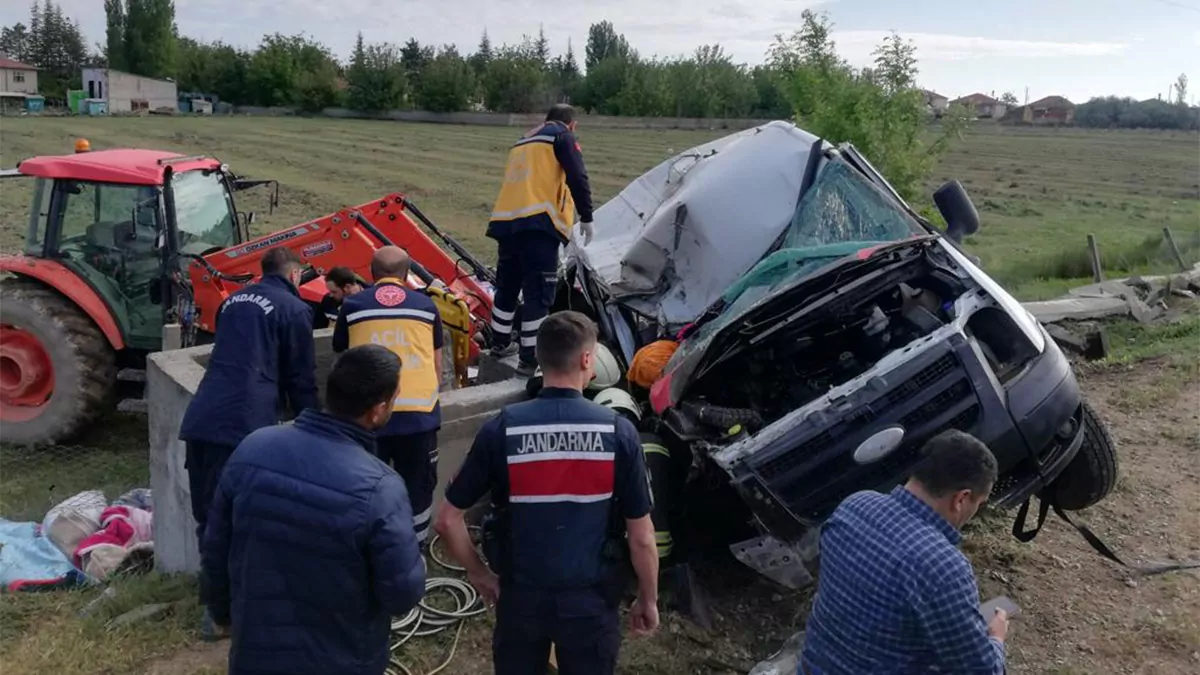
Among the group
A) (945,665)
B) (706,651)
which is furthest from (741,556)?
(945,665)

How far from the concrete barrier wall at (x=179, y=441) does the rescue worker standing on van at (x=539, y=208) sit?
2.16 feet

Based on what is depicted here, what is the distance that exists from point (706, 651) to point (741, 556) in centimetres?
45

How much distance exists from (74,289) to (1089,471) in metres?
6.94

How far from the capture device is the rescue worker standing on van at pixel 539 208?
19.7 feet

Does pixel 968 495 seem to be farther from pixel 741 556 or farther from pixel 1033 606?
pixel 1033 606

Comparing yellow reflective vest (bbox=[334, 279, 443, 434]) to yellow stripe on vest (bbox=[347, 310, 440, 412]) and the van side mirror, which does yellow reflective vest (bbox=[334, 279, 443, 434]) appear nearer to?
yellow stripe on vest (bbox=[347, 310, 440, 412])

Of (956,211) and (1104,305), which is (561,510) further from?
(1104,305)

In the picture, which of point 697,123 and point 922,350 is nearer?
point 922,350

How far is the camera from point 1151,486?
659 centimetres

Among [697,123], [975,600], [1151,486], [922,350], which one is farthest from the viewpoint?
[697,123]

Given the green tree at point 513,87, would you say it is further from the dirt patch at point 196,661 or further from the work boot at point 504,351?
the dirt patch at point 196,661

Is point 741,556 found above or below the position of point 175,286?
below

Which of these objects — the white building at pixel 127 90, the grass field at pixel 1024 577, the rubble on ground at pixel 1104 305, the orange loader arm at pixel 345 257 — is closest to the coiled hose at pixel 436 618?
the grass field at pixel 1024 577

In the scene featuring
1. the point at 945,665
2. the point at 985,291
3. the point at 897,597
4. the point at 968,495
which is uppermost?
the point at 985,291
